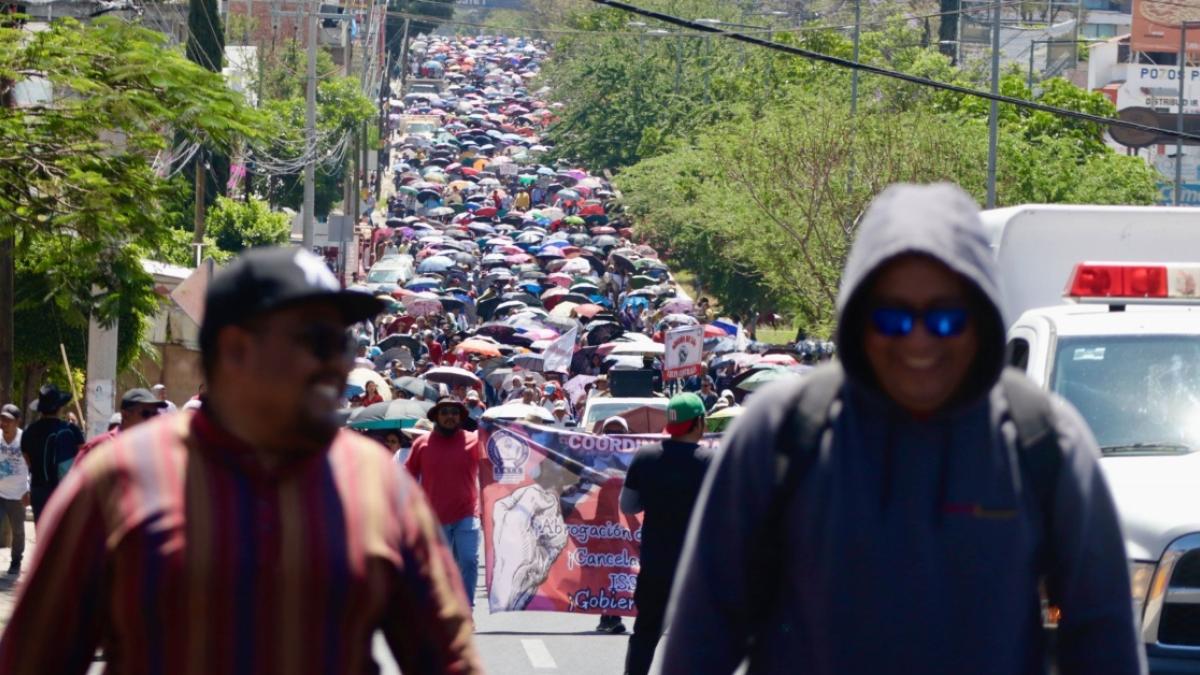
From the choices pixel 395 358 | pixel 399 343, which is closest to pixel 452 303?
pixel 399 343

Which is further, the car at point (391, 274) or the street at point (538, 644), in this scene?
the car at point (391, 274)

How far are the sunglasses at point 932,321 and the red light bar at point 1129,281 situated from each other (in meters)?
6.05

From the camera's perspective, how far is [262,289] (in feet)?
10.2

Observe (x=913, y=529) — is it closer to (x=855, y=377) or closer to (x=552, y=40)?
(x=855, y=377)

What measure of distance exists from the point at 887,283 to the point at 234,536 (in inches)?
41.9

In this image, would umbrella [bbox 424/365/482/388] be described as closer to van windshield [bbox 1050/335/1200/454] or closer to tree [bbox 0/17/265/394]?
tree [bbox 0/17/265/394]

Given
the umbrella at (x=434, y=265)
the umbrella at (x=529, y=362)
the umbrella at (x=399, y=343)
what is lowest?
the umbrella at (x=434, y=265)

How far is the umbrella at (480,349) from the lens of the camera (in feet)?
122

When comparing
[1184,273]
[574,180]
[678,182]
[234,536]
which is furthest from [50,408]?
[574,180]

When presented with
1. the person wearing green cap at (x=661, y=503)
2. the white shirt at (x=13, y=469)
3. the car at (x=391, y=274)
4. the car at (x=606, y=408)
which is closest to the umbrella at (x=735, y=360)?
the car at (x=606, y=408)

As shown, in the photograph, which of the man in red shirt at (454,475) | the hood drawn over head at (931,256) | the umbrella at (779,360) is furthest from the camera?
the umbrella at (779,360)

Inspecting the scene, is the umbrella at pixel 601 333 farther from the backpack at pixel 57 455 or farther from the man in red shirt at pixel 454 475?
the man in red shirt at pixel 454 475

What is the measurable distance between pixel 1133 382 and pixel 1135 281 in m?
0.61

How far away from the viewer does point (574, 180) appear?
92.8m
